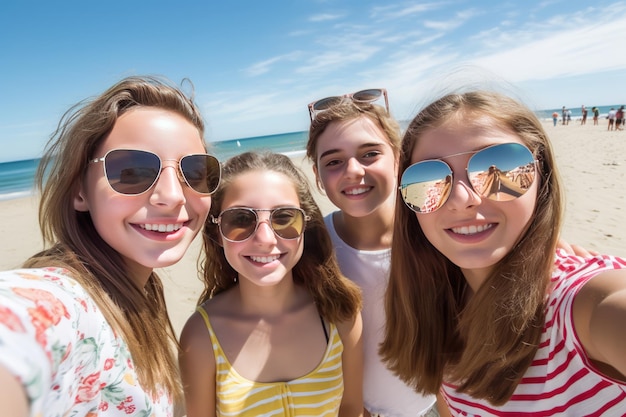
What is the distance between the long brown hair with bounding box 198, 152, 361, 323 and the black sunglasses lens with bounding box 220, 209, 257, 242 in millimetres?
164

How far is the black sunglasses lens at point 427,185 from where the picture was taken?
4.84 feet

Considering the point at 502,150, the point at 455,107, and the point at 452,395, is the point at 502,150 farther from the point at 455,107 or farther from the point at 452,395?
the point at 452,395

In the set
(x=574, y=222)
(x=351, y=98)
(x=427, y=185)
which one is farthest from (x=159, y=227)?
(x=574, y=222)

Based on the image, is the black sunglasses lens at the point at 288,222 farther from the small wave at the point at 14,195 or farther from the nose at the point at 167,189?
the small wave at the point at 14,195

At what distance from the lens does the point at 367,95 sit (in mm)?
2672

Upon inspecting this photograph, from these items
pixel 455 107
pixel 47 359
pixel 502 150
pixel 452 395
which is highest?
pixel 455 107

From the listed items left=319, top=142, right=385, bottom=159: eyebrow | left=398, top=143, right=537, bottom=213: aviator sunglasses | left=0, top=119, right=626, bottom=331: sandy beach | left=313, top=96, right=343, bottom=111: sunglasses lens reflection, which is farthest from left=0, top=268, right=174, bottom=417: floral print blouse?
left=313, top=96, right=343, bottom=111: sunglasses lens reflection

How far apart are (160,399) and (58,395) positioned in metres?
0.56

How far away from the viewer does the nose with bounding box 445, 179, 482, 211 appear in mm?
1412

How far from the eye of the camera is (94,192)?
1.48 m

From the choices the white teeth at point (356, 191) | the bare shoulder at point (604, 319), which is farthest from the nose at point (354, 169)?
the bare shoulder at point (604, 319)

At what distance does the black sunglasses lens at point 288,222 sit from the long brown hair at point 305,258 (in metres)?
0.17

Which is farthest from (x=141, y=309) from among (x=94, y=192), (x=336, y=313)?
(x=336, y=313)

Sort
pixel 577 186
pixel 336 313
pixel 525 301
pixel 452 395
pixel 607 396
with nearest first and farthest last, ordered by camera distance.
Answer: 1. pixel 607 396
2. pixel 525 301
3. pixel 452 395
4. pixel 336 313
5. pixel 577 186
